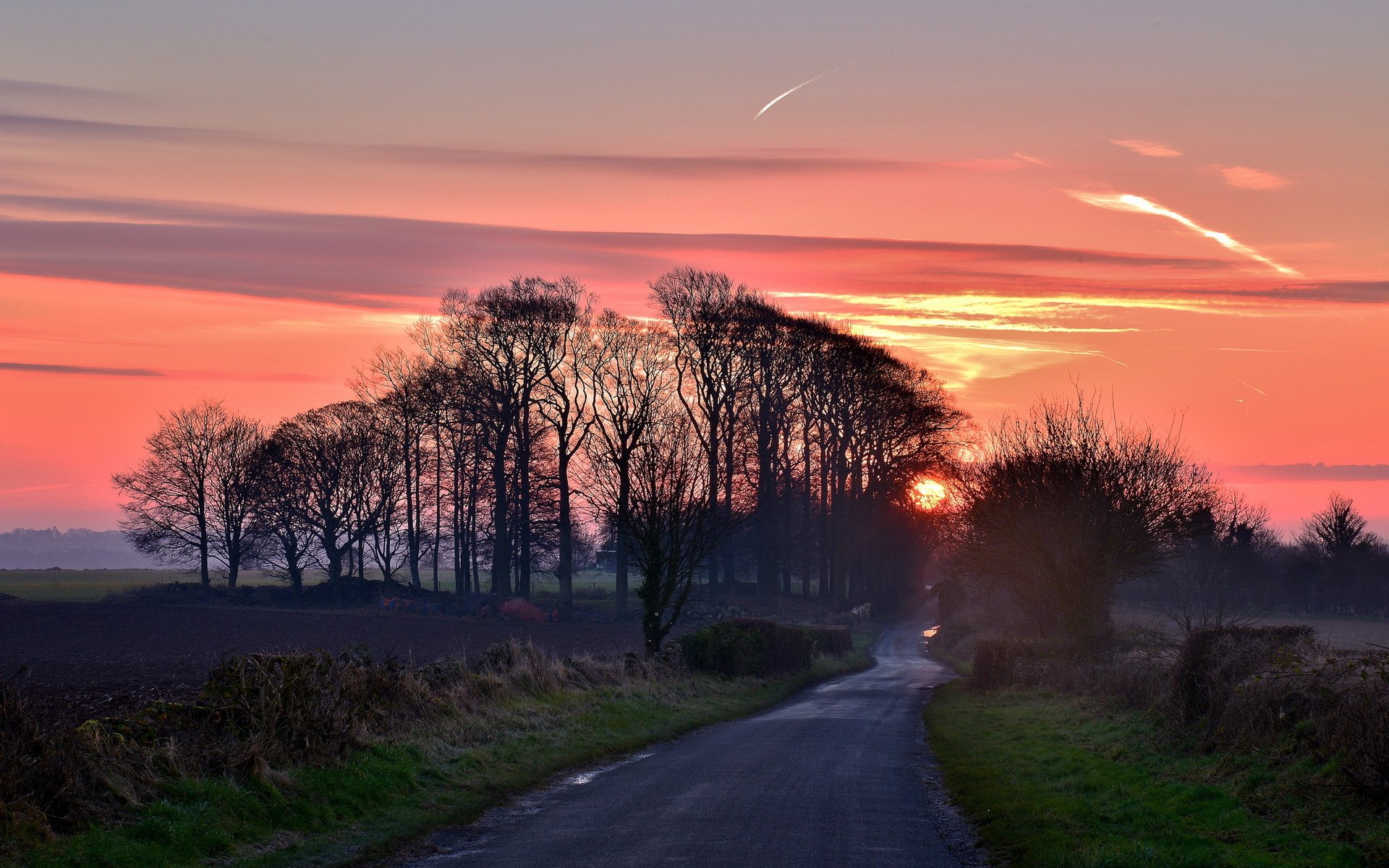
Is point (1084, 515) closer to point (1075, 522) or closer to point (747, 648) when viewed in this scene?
point (1075, 522)

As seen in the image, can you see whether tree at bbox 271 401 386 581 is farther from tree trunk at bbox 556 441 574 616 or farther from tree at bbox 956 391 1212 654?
tree at bbox 956 391 1212 654

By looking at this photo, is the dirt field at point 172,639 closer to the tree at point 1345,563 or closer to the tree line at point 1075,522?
the tree line at point 1075,522

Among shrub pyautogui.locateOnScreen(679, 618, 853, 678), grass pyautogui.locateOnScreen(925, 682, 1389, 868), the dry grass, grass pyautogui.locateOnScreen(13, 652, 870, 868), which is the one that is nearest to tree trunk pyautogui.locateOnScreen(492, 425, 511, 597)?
shrub pyautogui.locateOnScreen(679, 618, 853, 678)

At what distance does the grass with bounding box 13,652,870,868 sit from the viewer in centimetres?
1066

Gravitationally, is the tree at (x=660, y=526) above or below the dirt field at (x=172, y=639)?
above

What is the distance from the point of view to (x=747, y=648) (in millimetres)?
36156

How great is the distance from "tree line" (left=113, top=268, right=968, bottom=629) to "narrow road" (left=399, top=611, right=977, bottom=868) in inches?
761

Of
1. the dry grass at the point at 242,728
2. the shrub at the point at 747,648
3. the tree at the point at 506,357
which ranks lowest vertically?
the shrub at the point at 747,648

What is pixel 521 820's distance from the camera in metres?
13.7

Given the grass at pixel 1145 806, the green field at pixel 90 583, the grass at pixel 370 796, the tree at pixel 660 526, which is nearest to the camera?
the grass at pixel 1145 806

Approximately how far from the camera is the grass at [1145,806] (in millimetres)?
10148

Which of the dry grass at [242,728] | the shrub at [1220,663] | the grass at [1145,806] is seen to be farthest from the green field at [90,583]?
the shrub at [1220,663]

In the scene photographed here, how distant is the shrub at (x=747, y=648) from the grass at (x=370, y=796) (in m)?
10.5

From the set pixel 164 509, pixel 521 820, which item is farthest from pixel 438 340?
pixel 521 820
